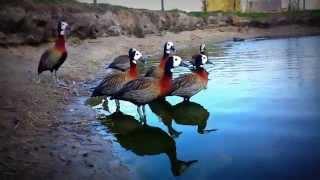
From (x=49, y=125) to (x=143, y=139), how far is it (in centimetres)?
58

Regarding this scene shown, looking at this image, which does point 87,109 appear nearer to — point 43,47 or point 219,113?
point 219,113

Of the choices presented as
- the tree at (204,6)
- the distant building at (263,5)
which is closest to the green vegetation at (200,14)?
the tree at (204,6)

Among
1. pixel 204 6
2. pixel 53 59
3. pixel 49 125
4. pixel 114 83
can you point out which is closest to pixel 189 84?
pixel 114 83

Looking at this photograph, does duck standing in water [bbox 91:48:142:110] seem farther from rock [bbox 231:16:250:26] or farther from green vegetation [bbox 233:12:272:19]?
rock [bbox 231:16:250:26]

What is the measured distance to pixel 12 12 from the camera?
21.1ft

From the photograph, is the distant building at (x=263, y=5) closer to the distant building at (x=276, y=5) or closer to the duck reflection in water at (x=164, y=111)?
the distant building at (x=276, y=5)

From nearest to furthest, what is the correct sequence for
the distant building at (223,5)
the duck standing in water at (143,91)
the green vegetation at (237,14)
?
1. the duck standing in water at (143,91)
2. the green vegetation at (237,14)
3. the distant building at (223,5)

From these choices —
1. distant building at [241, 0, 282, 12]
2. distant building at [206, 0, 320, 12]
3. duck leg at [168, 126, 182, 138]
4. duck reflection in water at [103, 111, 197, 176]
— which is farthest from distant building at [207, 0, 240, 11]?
duck leg at [168, 126, 182, 138]

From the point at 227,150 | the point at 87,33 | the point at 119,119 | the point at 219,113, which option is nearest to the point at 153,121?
the point at 119,119

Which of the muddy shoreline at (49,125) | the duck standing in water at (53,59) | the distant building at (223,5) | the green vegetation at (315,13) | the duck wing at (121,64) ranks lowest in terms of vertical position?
the muddy shoreline at (49,125)

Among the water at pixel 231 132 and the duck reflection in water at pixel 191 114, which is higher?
the water at pixel 231 132

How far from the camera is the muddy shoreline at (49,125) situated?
2324 mm

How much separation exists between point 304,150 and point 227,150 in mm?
367

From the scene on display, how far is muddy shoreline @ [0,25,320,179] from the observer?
91.5 inches
